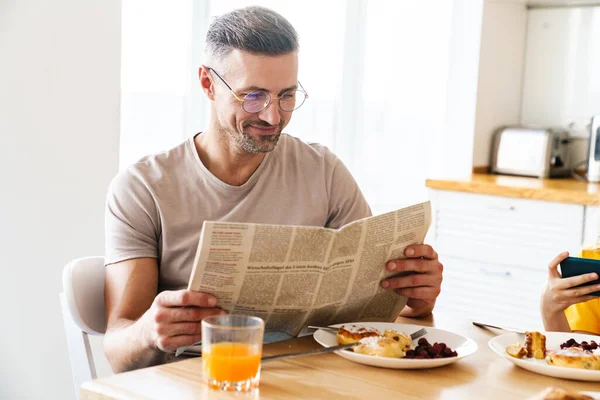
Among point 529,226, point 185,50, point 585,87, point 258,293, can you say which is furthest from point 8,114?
point 585,87

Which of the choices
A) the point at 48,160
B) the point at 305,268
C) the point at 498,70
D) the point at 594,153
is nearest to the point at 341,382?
the point at 305,268

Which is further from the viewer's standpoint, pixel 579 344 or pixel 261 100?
pixel 261 100

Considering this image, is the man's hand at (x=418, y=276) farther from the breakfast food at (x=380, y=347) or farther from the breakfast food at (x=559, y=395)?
the breakfast food at (x=559, y=395)

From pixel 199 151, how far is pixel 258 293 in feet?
1.85

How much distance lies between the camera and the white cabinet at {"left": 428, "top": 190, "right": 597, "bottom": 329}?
325 centimetres

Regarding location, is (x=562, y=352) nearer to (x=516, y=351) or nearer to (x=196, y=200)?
(x=516, y=351)

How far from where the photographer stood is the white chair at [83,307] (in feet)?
5.41

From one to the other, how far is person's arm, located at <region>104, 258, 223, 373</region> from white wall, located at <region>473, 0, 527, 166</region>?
2475 millimetres

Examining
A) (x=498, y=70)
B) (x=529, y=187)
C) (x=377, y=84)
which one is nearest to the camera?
(x=529, y=187)

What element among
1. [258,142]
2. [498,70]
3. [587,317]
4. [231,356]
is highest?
[498,70]

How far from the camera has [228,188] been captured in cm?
180

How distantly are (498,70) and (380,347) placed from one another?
2.85 m

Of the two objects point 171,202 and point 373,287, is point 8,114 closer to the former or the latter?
point 171,202

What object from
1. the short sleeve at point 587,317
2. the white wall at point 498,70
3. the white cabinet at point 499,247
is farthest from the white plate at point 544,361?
the white wall at point 498,70
